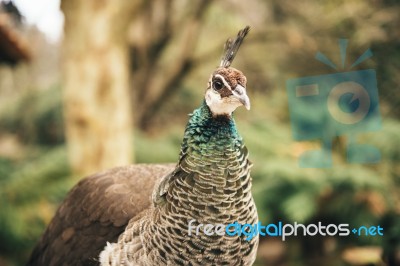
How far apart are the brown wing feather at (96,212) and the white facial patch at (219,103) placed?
0.55 metres

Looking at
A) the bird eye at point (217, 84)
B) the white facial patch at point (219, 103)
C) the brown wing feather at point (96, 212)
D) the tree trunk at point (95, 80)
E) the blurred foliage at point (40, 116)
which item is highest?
the blurred foliage at point (40, 116)

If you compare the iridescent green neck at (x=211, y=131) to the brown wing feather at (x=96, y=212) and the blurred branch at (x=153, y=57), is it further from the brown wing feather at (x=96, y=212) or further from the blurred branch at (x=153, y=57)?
the blurred branch at (x=153, y=57)

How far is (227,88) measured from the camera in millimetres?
1149

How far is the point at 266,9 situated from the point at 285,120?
64.0 inches

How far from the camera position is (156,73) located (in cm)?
579

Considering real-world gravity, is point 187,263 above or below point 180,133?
below

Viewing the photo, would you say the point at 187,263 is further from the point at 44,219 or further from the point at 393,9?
the point at 393,9

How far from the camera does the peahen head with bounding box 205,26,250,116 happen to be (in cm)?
114

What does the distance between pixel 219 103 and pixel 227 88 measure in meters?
0.06

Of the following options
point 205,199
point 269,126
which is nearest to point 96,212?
point 205,199

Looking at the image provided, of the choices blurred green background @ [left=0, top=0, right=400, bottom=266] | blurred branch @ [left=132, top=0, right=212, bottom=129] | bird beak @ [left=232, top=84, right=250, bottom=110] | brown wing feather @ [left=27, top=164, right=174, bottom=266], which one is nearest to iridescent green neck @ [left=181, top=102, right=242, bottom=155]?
bird beak @ [left=232, top=84, right=250, bottom=110]

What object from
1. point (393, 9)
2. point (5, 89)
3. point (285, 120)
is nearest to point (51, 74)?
point (5, 89)

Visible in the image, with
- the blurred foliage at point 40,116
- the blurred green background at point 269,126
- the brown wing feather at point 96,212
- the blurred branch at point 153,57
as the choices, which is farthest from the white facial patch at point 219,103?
the blurred foliage at point 40,116

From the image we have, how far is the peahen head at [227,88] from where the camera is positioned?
114cm
